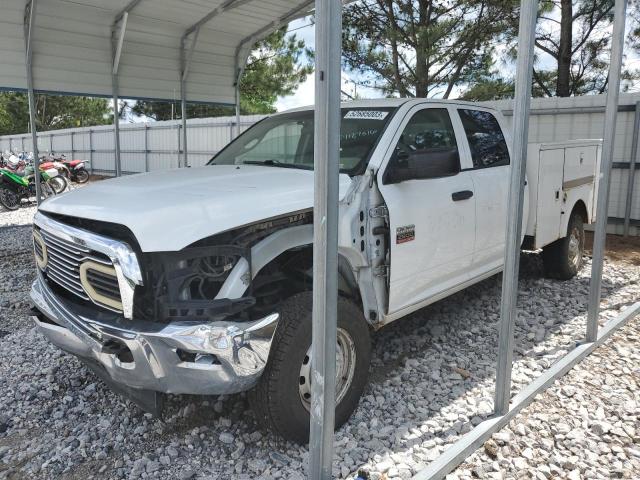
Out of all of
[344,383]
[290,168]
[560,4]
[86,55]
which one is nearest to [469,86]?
[560,4]

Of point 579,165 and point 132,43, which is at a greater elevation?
point 132,43

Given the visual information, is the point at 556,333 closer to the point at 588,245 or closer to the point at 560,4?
the point at 588,245

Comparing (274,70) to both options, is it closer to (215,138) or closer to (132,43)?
(215,138)

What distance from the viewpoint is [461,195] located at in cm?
408

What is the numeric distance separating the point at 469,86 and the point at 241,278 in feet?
35.2

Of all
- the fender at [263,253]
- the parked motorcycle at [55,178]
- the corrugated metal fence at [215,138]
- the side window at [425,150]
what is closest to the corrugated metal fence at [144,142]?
the corrugated metal fence at [215,138]

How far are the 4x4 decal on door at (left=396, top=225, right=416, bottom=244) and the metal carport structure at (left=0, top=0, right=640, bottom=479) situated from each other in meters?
0.66

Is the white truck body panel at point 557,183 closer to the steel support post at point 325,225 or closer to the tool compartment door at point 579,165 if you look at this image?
the tool compartment door at point 579,165

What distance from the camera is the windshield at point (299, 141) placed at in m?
3.62

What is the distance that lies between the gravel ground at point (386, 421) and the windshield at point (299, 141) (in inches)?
63.6

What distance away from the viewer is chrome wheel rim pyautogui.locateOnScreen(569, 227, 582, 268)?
6.31m

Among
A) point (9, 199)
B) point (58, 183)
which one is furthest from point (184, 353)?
point (58, 183)

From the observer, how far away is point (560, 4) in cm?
1192

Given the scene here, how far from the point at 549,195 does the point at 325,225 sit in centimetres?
409
